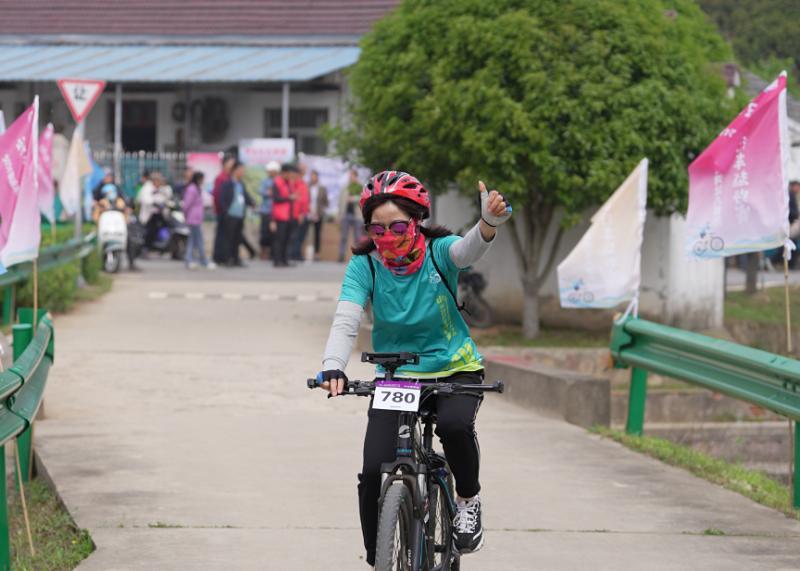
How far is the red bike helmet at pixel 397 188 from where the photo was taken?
18.4ft

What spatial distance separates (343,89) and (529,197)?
18993 mm

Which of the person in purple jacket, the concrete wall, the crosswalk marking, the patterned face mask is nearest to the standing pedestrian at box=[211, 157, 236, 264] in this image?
the person in purple jacket

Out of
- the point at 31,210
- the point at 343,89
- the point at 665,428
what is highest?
the point at 343,89

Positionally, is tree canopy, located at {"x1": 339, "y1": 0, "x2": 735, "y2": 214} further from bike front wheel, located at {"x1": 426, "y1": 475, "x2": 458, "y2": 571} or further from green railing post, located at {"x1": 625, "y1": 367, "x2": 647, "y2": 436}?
bike front wheel, located at {"x1": 426, "y1": 475, "x2": 458, "y2": 571}

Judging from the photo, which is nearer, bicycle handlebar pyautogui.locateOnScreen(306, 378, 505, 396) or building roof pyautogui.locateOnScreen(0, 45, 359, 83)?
bicycle handlebar pyautogui.locateOnScreen(306, 378, 505, 396)

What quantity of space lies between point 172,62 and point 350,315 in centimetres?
3004

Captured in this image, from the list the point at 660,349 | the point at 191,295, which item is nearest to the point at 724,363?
the point at 660,349

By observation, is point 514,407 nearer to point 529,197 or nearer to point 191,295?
point 529,197

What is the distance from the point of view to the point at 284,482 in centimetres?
866

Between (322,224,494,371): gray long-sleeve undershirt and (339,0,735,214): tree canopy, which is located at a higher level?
(339,0,735,214): tree canopy

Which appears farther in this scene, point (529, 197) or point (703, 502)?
point (529, 197)

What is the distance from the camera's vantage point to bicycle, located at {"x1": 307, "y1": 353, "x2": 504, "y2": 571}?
526 cm

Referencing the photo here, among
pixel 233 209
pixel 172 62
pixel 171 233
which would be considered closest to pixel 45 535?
pixel 233 209

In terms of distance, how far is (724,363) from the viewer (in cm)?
967
